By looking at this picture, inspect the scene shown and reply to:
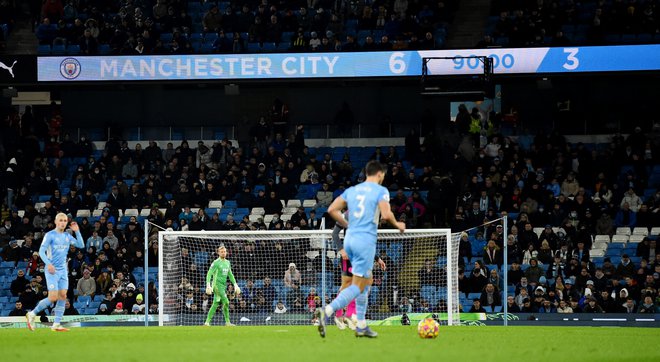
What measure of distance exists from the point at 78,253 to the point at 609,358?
59.5 feet

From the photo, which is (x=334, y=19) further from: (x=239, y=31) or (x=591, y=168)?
(x=591, y=168)

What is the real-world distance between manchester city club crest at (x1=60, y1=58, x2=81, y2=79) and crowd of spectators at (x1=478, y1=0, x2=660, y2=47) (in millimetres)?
10857

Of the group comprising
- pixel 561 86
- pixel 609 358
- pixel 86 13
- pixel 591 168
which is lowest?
pixel 609 358

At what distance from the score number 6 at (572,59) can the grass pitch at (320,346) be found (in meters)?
13.1

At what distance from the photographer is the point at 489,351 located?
40.8 feet

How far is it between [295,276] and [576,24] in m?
11.9


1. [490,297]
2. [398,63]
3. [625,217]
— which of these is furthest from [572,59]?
[490,297]

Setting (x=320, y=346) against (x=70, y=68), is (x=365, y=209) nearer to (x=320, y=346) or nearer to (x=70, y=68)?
(x=320, y=346)

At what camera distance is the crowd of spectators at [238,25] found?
30.2m

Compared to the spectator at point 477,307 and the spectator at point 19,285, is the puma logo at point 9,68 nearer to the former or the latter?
the spectator at point 19,285

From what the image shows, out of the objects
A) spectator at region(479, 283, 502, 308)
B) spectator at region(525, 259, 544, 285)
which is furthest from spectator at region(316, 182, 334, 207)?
spectator at region(479, 283, 502, 308)

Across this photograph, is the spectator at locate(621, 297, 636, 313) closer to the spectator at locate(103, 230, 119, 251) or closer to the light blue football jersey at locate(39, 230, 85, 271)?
the spectator at locate(103, 230, 119, 251)

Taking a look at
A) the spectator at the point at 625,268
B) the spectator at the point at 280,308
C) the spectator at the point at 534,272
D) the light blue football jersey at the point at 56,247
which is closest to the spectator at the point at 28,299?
the spectator at the point at 280,308

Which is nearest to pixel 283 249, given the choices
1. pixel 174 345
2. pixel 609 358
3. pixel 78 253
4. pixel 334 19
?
pixel 78 253
